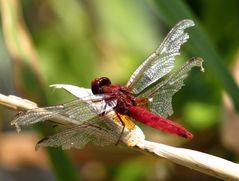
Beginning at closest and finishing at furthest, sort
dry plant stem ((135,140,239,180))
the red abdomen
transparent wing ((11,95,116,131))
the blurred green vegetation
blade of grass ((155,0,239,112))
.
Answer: dry plant stem ((135,140,239,180)) → transparent wing ((11,95,116,131)) → the red abdomen → blade of grass ((155,0,239,112)) → the blurred green vegetation

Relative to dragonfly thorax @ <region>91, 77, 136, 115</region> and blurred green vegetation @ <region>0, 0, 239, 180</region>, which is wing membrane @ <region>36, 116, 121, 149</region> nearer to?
dragonfly thorax @ <region>91, 77, 136, 115</region>

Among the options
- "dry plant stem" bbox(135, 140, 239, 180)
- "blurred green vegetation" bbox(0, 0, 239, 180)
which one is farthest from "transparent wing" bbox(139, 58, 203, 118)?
"blurred green vegetation" bbox(0, 0, 239, 180)

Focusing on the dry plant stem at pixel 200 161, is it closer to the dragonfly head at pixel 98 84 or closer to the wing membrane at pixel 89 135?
the wing membrane at pixel 89 135

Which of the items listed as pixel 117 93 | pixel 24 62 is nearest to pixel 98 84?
pixel 117 93

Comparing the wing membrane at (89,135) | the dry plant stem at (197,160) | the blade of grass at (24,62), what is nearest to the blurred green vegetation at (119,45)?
the blade of grass at (24,62)

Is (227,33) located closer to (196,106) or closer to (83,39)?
(196,106)

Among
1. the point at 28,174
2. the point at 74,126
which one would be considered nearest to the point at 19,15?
the point at 74,126
